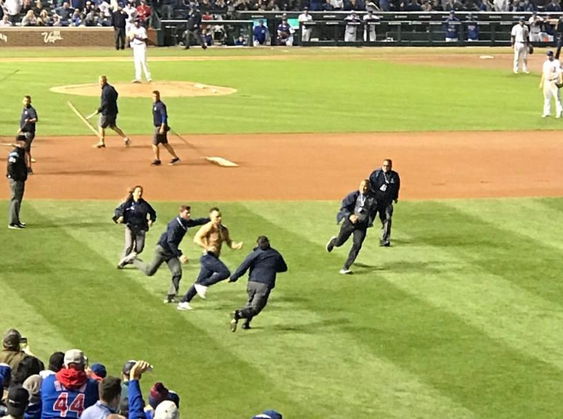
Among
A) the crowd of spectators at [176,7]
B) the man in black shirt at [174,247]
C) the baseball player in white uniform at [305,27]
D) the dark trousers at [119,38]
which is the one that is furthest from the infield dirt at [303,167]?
the baseball player in white uniform at [305,27]

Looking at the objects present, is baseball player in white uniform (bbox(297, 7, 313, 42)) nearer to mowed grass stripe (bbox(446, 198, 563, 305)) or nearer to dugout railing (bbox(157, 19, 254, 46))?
dugout railing (bbox(157, 19, 254, 46))

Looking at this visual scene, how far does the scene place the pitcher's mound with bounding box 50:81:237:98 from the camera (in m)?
44.3

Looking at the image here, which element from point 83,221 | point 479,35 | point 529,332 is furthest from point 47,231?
point 479,35

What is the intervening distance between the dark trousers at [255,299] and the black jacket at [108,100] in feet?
48.5

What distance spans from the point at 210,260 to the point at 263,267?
1.18 metres

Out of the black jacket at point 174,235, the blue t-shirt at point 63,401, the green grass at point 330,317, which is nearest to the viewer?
the blue t-shirt at point 63,401

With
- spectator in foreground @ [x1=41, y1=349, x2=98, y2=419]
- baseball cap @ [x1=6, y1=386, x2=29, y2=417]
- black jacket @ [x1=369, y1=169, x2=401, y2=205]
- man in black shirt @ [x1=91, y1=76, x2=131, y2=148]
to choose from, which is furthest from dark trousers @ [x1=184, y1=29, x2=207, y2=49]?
baseball cap @ [x1=6, y1=386, x2=29, y2=417]

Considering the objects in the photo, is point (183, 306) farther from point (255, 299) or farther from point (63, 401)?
point (63, 401)

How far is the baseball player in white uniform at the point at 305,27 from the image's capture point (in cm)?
6350

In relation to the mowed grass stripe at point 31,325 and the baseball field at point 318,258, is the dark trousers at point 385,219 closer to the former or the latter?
the baseball field at point 318,258

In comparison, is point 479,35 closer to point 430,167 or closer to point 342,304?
point 430,167

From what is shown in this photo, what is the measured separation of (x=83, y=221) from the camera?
24.8m

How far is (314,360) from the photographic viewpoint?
55.2ft

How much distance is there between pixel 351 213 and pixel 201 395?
255 inches
